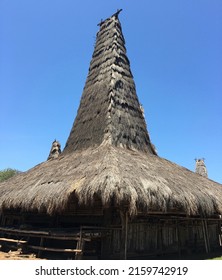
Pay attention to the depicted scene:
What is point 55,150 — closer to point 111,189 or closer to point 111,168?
point 111,168

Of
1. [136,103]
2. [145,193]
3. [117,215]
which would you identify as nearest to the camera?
[145,193]

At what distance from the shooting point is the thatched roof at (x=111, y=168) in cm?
753

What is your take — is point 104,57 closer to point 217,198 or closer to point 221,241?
point 217,198

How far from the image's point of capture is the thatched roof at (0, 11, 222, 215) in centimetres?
753

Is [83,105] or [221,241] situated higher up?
[83,105]

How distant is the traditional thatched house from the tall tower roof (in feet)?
0.21

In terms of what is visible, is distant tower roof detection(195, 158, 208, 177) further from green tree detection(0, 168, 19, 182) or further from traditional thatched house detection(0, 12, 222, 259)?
green tree detection(0, 168, 19, 182)

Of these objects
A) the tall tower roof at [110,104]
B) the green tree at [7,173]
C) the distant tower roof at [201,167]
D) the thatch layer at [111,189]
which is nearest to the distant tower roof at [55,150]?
the tall tower roof at [110,104]

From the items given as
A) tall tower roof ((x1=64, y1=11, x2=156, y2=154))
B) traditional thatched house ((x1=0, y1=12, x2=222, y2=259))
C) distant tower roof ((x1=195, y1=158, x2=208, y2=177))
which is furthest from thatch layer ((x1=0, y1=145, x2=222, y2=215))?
distant tower roof ((x1=195, y1=158, x2=208, y2=177))

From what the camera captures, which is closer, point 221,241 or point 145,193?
point 145,193

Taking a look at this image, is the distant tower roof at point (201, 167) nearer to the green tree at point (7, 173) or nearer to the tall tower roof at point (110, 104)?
the tall tower roof at point (110, 104)

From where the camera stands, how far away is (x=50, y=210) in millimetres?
8078
